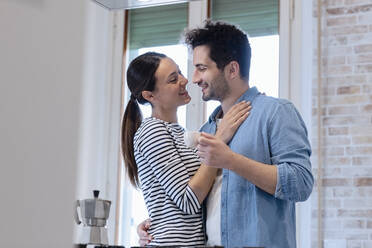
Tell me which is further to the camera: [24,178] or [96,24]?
[96,24]

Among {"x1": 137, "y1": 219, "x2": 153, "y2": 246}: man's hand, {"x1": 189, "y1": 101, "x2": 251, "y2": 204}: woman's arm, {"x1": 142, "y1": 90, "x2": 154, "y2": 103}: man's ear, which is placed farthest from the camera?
{"x1": 142, "y1": 90, "x2": 154, "y2": 103}: man's ear

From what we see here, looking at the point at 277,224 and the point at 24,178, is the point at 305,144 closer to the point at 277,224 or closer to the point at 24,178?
the point at 277,224

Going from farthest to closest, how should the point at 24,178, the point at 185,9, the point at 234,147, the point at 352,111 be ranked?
the point at 185,9 < the point at 352,111 < the point at 234,147 < the point at 24,178

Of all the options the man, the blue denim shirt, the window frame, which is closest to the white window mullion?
the window frame

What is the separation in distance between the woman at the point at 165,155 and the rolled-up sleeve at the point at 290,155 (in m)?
0.14

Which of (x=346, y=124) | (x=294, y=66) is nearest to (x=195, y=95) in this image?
(x=294, y=66)

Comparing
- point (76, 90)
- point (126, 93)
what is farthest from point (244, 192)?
point (126, 93)

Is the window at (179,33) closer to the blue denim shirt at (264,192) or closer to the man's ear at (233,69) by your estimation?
the man's ear at (233,69)

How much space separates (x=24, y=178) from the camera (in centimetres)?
40

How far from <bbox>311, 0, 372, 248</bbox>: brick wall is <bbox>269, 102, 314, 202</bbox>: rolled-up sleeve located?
4.77 ft

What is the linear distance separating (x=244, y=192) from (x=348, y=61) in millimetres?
1774

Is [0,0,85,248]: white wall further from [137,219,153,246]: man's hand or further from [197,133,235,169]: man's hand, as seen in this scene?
[137,219,153,246]: man's hand

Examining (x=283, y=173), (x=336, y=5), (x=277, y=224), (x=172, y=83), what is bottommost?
(x=277, y=224)

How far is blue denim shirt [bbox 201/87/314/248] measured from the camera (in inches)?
69.1
